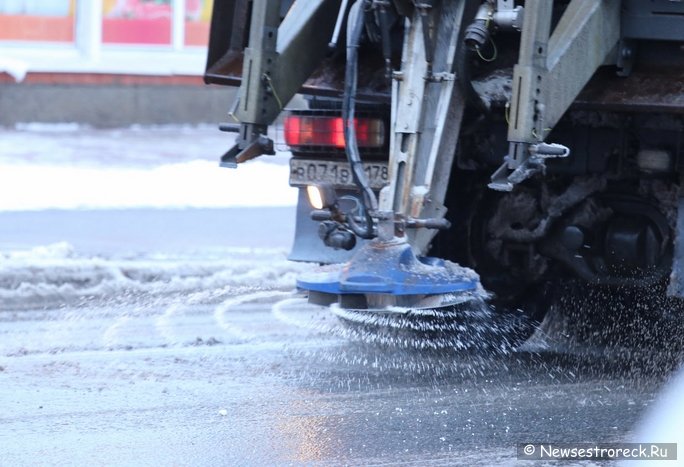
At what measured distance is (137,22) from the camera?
16.5 m

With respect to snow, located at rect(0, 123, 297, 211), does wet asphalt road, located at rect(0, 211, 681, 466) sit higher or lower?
lower

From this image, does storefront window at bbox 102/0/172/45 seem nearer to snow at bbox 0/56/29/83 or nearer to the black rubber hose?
snow at bbox 0/56/29/83

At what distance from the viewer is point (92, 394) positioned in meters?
5.04

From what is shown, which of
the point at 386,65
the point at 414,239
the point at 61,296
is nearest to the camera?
the point at 414,239

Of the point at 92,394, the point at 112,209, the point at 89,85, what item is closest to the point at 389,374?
the point at 92,394

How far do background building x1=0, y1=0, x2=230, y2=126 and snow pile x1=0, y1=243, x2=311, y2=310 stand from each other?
7.09 metres

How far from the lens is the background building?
14961mm

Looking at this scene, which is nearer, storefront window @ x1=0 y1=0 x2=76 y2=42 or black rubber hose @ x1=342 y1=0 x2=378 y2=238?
black rubber hose @ x1=342 y1=0 x2=378 y2=238

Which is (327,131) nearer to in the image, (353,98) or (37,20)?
(353,98)

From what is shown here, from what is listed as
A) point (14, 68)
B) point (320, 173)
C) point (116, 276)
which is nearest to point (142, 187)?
point (116, 276)

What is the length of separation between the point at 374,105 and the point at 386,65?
0.19m

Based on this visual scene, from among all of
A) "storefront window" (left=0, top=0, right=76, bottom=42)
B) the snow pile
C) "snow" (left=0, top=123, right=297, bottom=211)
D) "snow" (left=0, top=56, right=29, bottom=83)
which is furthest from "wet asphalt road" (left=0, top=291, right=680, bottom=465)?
"storefront window" (left=0, top=0, right=76, bottom=42)

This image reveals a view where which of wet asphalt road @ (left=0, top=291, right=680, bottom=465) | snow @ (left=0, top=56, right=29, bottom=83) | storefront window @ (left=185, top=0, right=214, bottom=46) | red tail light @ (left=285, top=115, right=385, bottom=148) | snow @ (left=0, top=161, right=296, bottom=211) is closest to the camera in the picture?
wet asphalt road @ (left=0, top=291, right=680, bottom=465)

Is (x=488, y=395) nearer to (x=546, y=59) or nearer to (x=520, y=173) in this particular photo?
(x=520, y=173)
